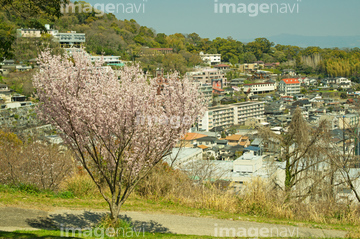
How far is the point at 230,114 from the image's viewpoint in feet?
164

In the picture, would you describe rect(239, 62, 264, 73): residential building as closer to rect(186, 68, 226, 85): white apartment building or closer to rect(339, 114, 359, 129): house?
rect(186, 68, 226, 85): white apartment building

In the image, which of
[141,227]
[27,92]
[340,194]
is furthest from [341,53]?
[141,227]

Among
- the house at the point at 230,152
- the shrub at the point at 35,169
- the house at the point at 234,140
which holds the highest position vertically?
the shrub at the point at 35,169

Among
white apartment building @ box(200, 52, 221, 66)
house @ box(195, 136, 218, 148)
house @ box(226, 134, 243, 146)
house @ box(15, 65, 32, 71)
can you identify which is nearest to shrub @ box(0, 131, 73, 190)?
house @ box(195, 136, 218, 148)

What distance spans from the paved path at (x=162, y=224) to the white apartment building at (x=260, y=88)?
205 ft

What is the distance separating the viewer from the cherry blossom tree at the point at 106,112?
13.8 feet

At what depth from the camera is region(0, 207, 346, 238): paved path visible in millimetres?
4953

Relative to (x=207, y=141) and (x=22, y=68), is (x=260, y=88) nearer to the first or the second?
(x=207, y=141)

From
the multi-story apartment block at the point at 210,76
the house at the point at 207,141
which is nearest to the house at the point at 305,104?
the multi-story apartment block at the point at 210,76

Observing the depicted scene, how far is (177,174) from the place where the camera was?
757cm

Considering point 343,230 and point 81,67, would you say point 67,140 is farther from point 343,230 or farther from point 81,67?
point 343,230

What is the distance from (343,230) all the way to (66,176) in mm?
5320

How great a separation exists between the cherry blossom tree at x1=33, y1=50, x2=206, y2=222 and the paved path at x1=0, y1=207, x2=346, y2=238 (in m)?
0.80

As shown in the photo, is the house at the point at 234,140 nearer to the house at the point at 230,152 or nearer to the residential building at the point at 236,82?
the house at the point at 230,152
